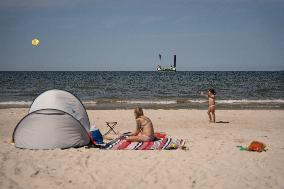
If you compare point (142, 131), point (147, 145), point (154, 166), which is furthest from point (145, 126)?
point (154, 166)

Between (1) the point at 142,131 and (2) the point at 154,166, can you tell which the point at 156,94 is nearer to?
(1) the point at 142,131

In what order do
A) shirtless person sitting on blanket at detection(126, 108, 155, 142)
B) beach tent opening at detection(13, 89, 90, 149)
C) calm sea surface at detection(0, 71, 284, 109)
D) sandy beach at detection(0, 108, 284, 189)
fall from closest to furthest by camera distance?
sandy beach at detection(0, 108, 284, 189)
beach tent opening at detection(13, 89, 90, 149)
shirtless person sitting on blanket at detection(126, 108, 155, 142)
calm sea surface at detection(0, 71, 284, 109)

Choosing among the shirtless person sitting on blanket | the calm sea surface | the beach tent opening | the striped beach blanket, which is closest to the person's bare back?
the shirtless person sitting on blanket

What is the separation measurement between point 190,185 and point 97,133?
4.29m

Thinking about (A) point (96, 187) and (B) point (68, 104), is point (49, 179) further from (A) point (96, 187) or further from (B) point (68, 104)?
(B) point (68, 104)

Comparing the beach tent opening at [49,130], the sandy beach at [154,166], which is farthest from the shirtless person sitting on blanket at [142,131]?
the beach tent opening at [49,130]

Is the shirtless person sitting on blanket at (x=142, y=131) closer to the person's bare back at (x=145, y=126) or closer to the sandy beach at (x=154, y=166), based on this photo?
the person's bare back at (x=145, y=126)

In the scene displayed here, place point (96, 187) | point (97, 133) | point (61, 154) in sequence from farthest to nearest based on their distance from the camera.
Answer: point (97, 133), point (61, 154), point (96, 187)

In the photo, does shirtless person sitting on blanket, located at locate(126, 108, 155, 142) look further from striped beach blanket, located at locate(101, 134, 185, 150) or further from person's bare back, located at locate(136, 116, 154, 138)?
striped beach blanket, located at locate(101, 134, 185, 150)

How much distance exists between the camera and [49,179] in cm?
699

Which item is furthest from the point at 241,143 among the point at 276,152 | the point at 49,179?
the point at 49,179

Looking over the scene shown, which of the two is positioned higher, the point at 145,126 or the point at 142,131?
the point at 145,126

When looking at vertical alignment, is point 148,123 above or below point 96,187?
above

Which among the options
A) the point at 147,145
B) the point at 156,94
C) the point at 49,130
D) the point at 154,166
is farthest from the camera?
the point at 156,94
